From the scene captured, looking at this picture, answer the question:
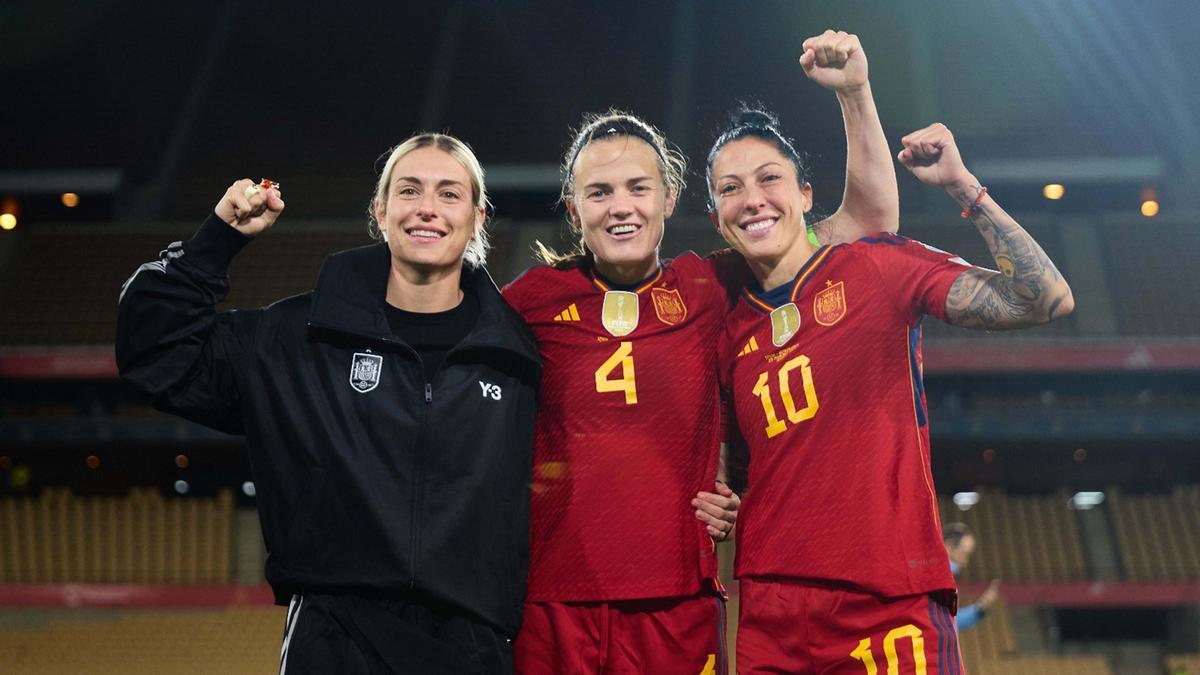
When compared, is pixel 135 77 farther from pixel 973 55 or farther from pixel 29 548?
pixel 973 55

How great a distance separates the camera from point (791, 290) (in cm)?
310

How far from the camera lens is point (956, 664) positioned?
277cm

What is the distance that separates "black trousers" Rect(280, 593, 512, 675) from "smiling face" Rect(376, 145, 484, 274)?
94cm

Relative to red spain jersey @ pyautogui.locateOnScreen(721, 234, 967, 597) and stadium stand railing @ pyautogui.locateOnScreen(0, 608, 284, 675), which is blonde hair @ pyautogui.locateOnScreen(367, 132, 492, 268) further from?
stadium stand railing @ pyautogui.locateOnScreen(0, 608, 284, 675)

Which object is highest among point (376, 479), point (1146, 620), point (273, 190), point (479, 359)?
point (273, 190)

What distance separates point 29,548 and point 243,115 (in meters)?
8.56

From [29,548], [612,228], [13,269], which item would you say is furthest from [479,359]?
[13,269]

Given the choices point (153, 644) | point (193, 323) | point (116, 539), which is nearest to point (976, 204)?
point (193, 323)

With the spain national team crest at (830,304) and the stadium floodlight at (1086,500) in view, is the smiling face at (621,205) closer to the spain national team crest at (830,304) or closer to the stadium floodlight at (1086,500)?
the spain national team crest at (830,304)

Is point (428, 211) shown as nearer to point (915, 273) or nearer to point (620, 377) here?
point (620, 377)

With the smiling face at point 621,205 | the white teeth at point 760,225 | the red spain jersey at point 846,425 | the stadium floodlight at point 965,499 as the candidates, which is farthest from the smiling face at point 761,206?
the stadium floodlight at point 965,499

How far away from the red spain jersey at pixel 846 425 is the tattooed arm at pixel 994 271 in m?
0.09

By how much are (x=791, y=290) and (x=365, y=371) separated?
126 centimetres

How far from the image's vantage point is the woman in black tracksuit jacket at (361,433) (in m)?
2.58
